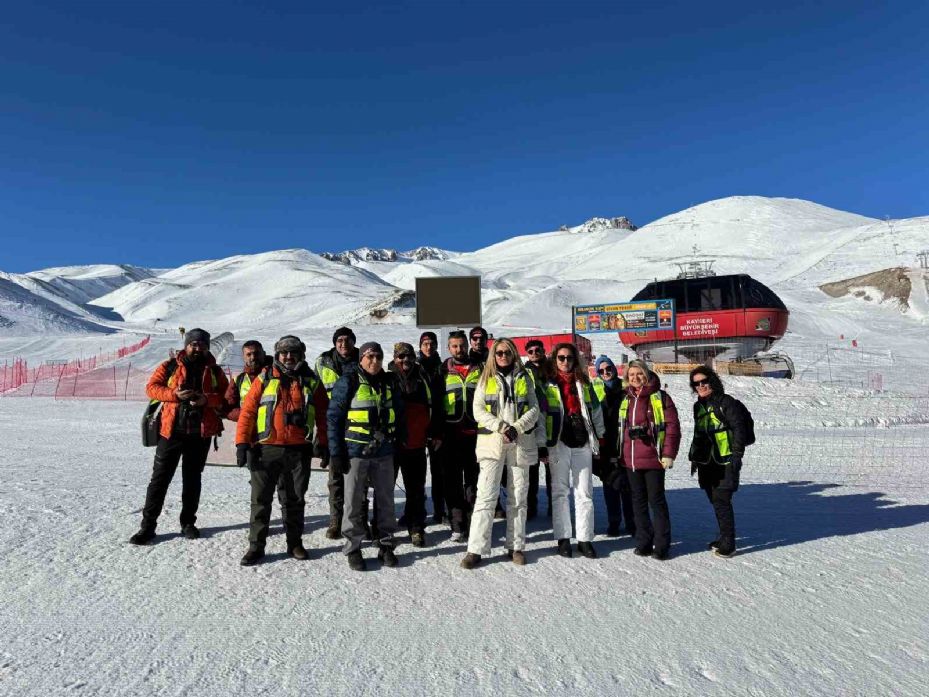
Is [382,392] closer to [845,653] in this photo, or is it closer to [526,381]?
[526,381]

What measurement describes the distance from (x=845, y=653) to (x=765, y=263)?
102 m

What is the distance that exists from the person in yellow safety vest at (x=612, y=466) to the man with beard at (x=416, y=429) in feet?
5.19

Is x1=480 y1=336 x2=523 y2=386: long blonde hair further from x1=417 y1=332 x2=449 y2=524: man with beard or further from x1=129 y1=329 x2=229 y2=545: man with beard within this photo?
x1=129 y1=329 x2=229 y2=545: man with beard

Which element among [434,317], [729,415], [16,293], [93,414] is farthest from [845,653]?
[16,293]

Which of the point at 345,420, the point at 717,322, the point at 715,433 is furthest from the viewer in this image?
the point at 717,322

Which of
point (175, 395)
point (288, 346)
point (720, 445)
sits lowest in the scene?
point (720, 445)

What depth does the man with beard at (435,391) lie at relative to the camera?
5.48m

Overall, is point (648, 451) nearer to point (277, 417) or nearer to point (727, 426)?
point (727, 426)

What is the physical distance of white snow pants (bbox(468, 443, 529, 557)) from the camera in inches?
189

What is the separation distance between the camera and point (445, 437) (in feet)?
17.9

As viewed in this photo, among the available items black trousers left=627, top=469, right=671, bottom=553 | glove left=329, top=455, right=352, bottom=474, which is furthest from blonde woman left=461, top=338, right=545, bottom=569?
glove left=329, top=455, right=352, bottom=474

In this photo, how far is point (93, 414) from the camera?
1641cm

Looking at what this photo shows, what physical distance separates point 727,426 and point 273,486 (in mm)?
4001

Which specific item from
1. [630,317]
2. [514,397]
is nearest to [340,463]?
[514,397]
